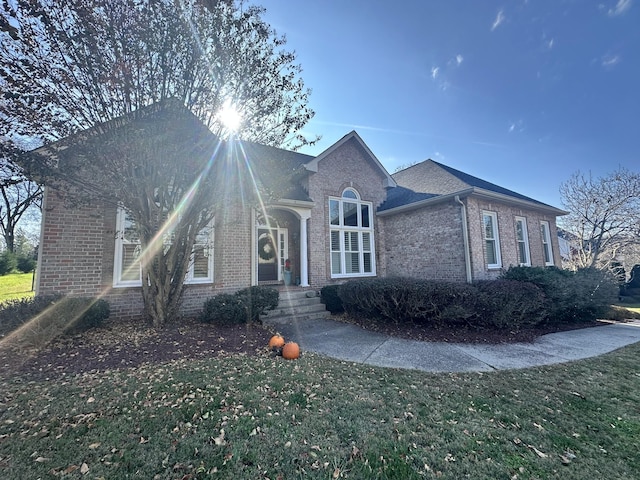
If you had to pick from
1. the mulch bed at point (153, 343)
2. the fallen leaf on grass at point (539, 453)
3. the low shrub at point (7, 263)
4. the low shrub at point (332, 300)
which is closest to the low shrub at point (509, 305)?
the mulch bed at point (153, 343)

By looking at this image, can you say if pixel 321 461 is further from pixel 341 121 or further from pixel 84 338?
pixel 341 121

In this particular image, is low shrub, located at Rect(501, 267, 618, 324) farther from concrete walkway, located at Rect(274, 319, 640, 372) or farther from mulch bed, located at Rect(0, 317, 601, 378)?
mulch bed, located at Rect(0, 317, 601, 378)

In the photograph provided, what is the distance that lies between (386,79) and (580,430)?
33.5 ft

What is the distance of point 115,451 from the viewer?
247 cm

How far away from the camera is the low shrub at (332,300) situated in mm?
9453

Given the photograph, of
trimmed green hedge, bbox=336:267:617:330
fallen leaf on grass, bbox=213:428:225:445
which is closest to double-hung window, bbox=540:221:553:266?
trimmed green hedge, bbox=336:267:617:330

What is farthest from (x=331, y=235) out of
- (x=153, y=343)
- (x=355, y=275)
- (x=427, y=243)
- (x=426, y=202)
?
(x=153, y=343)

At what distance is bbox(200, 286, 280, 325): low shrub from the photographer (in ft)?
22.3

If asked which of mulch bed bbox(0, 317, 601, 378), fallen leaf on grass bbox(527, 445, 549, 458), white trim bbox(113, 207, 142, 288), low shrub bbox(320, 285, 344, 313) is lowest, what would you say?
fallen leaf on grass bbox(527, 445, 549, 458)

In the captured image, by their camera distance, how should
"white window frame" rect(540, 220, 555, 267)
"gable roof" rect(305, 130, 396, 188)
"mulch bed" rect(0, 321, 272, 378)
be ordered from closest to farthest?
"mulch bed" rect(0, 321, 272, 378) < "gable roof" rect(305, 130, 396, 188) < "white window frame" rect(540, 220, 555, 267)

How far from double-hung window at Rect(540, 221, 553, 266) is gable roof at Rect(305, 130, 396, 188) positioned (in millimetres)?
7563

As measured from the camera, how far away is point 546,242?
1355 cm

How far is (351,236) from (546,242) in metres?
9.82

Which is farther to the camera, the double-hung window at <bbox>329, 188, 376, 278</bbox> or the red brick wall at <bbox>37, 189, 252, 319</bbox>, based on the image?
the double-hung window at <bbox>329, 188, 376, 278</bbox>
